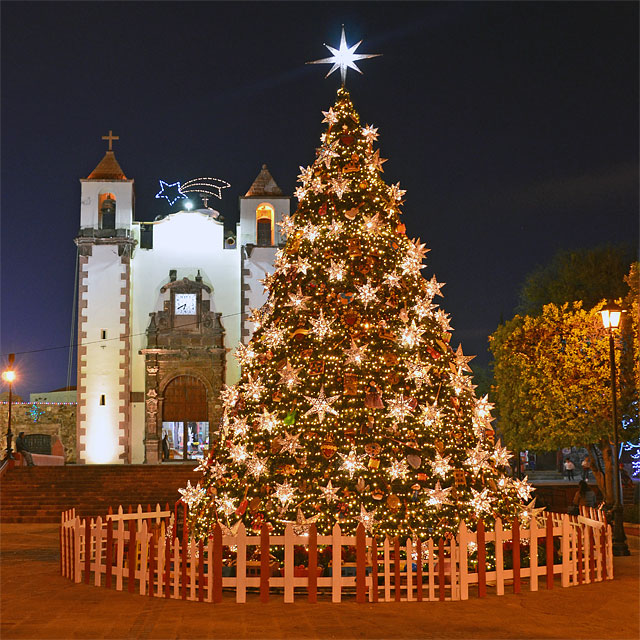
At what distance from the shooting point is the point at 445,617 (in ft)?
28.9

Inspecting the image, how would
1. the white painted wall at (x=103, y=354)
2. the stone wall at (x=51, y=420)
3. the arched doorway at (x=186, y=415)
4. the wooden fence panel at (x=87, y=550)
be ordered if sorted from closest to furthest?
the wooden fence panel at (x=87, y=550)
the white painted wall at (x=103, y=354)
the arched doorway at (x=186, y=415)
the stone wall at (x=51, y=420)

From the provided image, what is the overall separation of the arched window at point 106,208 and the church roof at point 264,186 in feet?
18.1

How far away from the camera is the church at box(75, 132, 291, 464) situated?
32688 mm

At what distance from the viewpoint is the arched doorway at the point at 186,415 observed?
3356cm

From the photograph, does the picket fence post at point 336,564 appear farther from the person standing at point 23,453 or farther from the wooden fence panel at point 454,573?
the person standing at point 23,453

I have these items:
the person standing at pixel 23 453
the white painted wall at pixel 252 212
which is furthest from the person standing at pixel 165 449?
the white painted wall at pixel 252 212

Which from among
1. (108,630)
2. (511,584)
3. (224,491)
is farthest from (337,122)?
(108,630)

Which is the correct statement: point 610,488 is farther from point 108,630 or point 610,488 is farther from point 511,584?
point 108,630

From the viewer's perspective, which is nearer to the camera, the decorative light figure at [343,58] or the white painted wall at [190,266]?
the decorative light figure at [343,58]

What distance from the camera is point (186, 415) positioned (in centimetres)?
3378

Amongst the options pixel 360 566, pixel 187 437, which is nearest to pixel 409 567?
pixel 360 566

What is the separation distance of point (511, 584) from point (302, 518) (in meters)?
2.88

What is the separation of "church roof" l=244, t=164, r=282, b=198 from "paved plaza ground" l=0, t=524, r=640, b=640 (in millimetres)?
25436

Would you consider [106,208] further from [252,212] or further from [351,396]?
[351,396]
